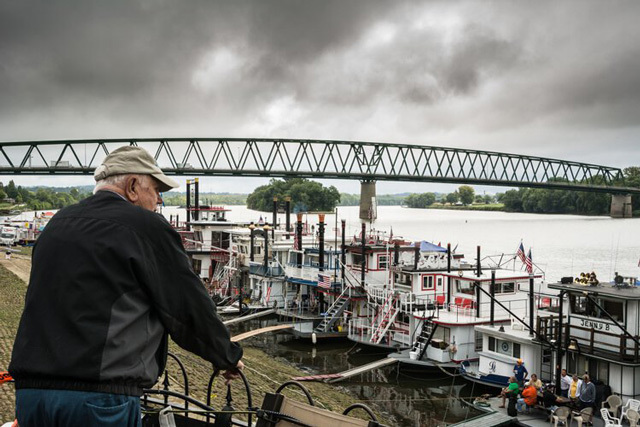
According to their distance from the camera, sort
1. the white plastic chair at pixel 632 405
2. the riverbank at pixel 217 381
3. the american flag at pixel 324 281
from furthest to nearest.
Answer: the american flag at pixel 324 281, the white plastic chair at pixel 632 405, the riverbank at pixel 217 381

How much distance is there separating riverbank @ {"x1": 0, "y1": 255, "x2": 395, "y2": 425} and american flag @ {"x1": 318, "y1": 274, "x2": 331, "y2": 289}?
6.72 meters

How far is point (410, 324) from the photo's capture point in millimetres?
29469

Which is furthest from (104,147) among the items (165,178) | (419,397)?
(165,178)

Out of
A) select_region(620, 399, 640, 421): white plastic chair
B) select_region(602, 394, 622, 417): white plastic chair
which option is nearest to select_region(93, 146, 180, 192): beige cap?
select_region(602, 394, 622, 417): white plastic chair

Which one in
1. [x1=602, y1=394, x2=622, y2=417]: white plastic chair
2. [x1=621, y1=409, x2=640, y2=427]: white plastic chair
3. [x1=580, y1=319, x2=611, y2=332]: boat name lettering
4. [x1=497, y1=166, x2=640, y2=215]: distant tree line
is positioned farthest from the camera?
[x1=497, y1=166, x2=640, y2=215]: distant tree line

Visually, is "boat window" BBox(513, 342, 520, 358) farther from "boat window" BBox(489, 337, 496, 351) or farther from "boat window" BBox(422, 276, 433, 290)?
"boat window" BBox(422, 276, 433, 290)

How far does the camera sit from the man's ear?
9.97ft

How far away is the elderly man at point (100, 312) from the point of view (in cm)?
260

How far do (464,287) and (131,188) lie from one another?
27.8 meters

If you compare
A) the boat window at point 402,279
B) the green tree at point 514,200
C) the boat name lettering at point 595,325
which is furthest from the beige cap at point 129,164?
the green tree at point 514,200

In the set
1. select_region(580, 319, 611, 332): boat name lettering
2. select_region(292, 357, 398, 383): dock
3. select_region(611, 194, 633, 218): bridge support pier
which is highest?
select_region(611, 194, 633, 218): bridge support pier

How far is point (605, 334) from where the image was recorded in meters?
18.9

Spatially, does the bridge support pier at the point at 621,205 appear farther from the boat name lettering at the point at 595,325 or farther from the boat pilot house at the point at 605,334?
the boat name lettering at the point at 595,325

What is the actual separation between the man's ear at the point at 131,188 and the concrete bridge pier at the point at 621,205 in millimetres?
149818
